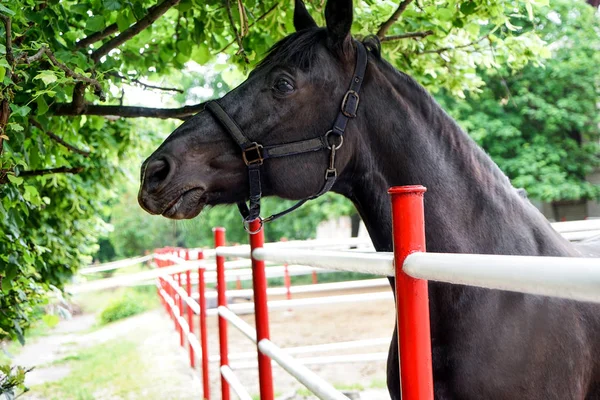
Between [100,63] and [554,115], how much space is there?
13.7m

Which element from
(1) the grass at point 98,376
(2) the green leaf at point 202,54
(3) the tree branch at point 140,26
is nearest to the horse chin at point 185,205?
(3) the tree branch at point 140,26

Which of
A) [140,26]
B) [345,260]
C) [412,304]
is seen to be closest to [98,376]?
[140,26]

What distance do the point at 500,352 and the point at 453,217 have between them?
464 millimetres

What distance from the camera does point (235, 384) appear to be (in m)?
3.06

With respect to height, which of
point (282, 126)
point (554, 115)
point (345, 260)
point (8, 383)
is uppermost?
point (554, 115)

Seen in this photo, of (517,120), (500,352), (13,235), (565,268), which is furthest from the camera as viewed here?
(517,120)

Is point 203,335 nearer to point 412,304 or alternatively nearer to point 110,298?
point 412,304

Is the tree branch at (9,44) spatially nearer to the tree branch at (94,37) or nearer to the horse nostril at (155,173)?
the horse nostril at (155,173)

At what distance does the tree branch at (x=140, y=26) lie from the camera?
8.41 ft

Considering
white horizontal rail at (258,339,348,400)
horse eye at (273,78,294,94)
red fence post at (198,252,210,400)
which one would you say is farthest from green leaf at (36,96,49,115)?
red fence post at (198,252,210,400)

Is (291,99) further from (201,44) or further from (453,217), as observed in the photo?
(201,44)

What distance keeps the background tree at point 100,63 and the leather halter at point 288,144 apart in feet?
1.53

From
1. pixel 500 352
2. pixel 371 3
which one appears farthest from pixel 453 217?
pixel 371 3

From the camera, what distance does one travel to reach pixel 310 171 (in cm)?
212
